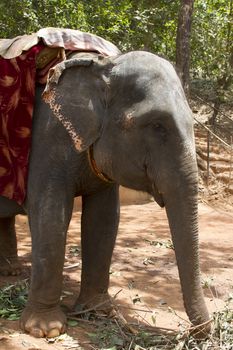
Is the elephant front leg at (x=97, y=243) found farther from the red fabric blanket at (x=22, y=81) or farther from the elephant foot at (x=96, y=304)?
the red fabric blanket at (x=22, y=81)

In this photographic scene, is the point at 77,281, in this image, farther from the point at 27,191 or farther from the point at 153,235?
the point at 153,235

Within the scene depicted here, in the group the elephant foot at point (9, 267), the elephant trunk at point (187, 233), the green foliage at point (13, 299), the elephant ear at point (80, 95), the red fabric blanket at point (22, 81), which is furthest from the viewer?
the elephant foot at point (9, 267)

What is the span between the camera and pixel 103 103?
10.6 feet

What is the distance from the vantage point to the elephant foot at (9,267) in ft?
16.0

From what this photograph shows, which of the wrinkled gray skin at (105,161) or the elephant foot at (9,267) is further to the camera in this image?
the elephant foot at (9,267)

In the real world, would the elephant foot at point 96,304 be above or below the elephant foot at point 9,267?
→ above

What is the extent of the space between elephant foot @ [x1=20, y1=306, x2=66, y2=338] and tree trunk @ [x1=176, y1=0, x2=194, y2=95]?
5684 mm

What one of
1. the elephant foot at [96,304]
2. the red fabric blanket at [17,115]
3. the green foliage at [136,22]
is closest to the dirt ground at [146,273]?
the elephant foot at [96,304]

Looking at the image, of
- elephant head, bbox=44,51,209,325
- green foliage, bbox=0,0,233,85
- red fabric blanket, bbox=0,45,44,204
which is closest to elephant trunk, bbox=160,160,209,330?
elephant head, bbox=44,51,209,325

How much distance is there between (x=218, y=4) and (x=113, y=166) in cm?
1225

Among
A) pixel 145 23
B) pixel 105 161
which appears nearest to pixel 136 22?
pixel 145 23

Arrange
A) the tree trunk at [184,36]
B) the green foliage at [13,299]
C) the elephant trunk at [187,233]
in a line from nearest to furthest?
the elephant trunk at [187,233]
the green foliage at [13,299]
the tree trunk at [184,36]

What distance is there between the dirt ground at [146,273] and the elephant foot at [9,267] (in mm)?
83

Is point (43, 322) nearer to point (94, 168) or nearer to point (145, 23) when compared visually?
point (94, 168)
